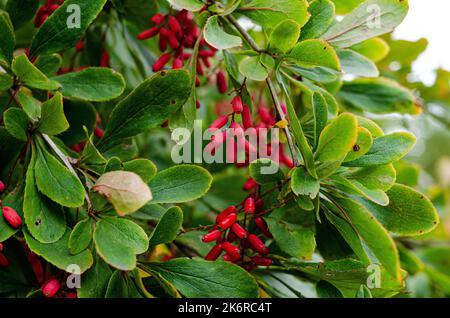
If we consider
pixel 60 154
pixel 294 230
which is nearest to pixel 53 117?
pixel 60 154

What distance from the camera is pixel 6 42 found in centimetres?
79

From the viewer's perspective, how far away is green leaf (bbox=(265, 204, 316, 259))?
33.4 inches

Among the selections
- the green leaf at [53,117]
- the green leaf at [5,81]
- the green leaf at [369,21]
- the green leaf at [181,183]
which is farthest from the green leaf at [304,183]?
the green leaf at [5,81]

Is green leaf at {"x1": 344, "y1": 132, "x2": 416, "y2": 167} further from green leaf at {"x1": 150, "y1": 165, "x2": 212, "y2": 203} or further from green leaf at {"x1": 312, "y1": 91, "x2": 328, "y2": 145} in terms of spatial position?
green leaf at {"x1": 150, "y1": 165, "x2": 212, "y2": 203}

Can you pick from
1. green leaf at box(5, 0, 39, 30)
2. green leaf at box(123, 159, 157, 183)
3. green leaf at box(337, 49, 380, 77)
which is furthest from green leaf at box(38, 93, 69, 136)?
green leaf at box(337, 49, 380, 77)

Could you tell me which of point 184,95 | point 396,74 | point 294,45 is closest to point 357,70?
point 294,45

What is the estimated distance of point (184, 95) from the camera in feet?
2.69

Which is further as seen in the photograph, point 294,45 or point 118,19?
point 118,19

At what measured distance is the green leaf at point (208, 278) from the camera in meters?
0.75

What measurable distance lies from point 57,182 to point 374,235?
436mm

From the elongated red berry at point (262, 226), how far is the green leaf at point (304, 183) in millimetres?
169

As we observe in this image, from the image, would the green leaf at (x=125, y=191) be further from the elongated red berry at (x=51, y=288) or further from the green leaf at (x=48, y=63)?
the green leaf at (x=48, y=63)

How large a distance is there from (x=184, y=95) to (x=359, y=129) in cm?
27
